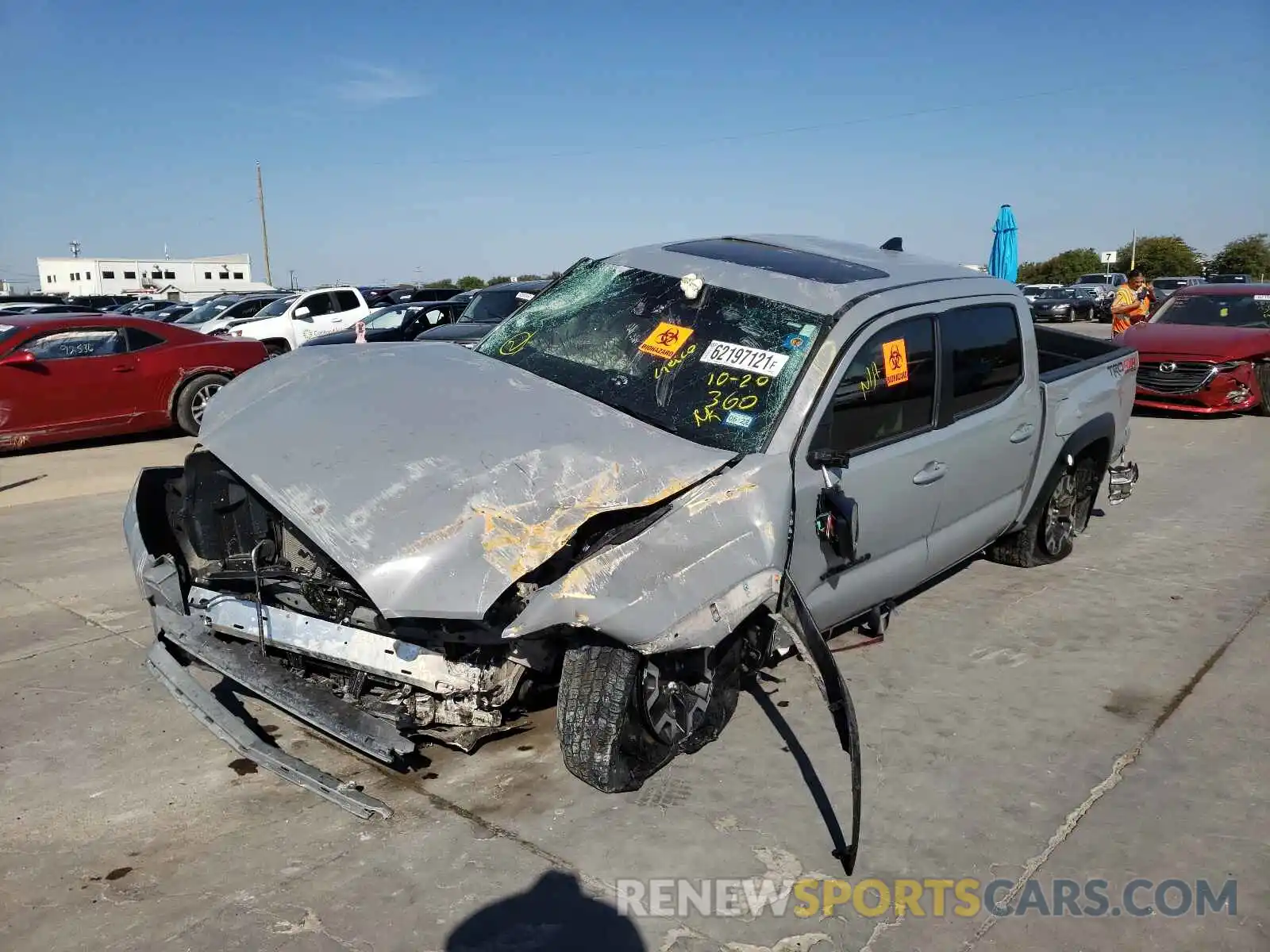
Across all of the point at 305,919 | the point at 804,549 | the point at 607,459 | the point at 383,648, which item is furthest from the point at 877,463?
the point at 305,919

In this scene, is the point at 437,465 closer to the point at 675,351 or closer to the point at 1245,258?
the point at 675,351

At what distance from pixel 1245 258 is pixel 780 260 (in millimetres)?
61256

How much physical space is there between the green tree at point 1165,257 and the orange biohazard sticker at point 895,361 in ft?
198

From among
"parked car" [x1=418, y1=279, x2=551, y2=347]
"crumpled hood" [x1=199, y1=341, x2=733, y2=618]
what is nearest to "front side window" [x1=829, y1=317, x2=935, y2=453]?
"crumpled hood" [x1=199, y1=341, x2=733, y2=618]

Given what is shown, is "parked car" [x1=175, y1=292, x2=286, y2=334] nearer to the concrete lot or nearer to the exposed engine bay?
the concrete lot

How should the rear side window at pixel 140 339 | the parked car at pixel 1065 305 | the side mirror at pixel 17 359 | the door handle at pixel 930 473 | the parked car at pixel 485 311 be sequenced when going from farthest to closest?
the parked car at pixel 1065 305 < the parked car at pixel 485 311 < the rear side window at pixel 140 339 < the side mirror at pixel 17 359 < the door handle at pixel 930 473

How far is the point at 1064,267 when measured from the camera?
63.2 meters

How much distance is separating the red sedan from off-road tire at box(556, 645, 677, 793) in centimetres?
756

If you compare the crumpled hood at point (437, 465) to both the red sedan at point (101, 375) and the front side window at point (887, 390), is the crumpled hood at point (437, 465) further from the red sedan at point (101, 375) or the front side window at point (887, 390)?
the red sedan at point (101, 375)

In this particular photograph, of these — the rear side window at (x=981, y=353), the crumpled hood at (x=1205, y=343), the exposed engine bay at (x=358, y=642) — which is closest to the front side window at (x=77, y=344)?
the exposed engine bay at (x=358, y=642)

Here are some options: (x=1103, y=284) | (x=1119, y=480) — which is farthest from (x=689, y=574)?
(x=1103, y=284)

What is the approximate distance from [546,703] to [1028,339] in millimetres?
3095

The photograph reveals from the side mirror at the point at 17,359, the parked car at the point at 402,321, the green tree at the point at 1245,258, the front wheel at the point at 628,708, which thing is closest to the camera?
the front wheel at the point at 628,708

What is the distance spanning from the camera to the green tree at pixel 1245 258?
173ft
